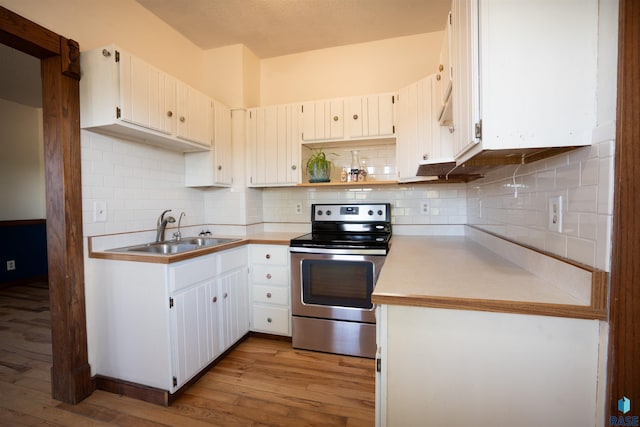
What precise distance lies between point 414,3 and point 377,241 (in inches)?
73.1

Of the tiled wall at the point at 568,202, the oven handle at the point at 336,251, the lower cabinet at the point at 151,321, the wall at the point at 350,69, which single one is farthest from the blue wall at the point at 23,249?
the tiled wall at the point at 568,202

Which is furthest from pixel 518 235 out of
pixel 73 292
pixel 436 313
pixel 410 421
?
pixel 73 292

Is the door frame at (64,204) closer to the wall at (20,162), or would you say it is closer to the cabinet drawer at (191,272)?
the cabinet drawer at (191,272)

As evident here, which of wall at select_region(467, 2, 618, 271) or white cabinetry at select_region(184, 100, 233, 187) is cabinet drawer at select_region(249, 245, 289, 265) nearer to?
white cabinetry at select_region(184, 100, 233, 187)

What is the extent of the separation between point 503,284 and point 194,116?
7.68 feet

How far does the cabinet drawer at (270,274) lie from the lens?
242 centimetres

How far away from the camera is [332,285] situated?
2229 millimetres

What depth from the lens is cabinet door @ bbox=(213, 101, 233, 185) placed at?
8.39 feet

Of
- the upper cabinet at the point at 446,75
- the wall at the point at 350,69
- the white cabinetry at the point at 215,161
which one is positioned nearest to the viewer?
the upper cabinet at the point at 446,75

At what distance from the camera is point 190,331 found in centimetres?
182

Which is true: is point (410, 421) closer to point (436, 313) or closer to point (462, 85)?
point (436, 313)

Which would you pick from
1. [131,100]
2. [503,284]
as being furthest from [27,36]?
[503,284]

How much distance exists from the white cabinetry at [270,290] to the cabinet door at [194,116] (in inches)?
40.2

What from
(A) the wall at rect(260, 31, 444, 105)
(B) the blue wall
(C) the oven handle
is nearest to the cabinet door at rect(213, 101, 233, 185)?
(A) the wall at rect(260, 31, 444, 105)
